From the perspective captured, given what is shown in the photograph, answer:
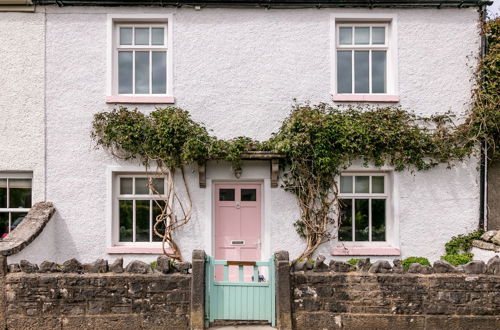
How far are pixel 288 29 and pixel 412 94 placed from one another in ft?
9.00

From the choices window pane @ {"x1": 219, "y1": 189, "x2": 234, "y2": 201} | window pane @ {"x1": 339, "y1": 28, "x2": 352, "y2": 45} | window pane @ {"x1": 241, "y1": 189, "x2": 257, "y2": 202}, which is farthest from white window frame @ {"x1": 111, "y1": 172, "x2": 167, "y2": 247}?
window pane @ {"x1": 339, "y1": 28, "x2": 352, "y2": 45}

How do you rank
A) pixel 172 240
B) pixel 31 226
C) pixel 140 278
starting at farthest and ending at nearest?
pixel 172 240
pixel 31 226
pixel 140 278

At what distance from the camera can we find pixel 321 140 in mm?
7961

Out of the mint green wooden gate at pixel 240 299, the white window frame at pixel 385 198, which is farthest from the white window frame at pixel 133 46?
the mint green wooden gate at pixel 240 299

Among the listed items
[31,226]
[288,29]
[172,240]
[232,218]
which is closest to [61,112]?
[31,226]

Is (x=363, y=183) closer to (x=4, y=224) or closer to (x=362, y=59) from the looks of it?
(x=362, y=59)

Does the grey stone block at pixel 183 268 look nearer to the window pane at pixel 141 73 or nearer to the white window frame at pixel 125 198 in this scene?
the white window frame at pixel 125 198

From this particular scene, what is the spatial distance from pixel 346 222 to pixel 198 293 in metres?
3.91

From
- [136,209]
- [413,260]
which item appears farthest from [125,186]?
[413,260]

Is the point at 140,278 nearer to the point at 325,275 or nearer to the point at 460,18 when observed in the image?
the point at 325,275

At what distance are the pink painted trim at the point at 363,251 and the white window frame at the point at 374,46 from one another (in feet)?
9.77

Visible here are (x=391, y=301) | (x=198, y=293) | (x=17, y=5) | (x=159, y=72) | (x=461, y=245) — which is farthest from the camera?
(x=159, y=72)

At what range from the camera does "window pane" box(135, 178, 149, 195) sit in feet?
28.2

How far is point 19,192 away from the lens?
866 centimetres
